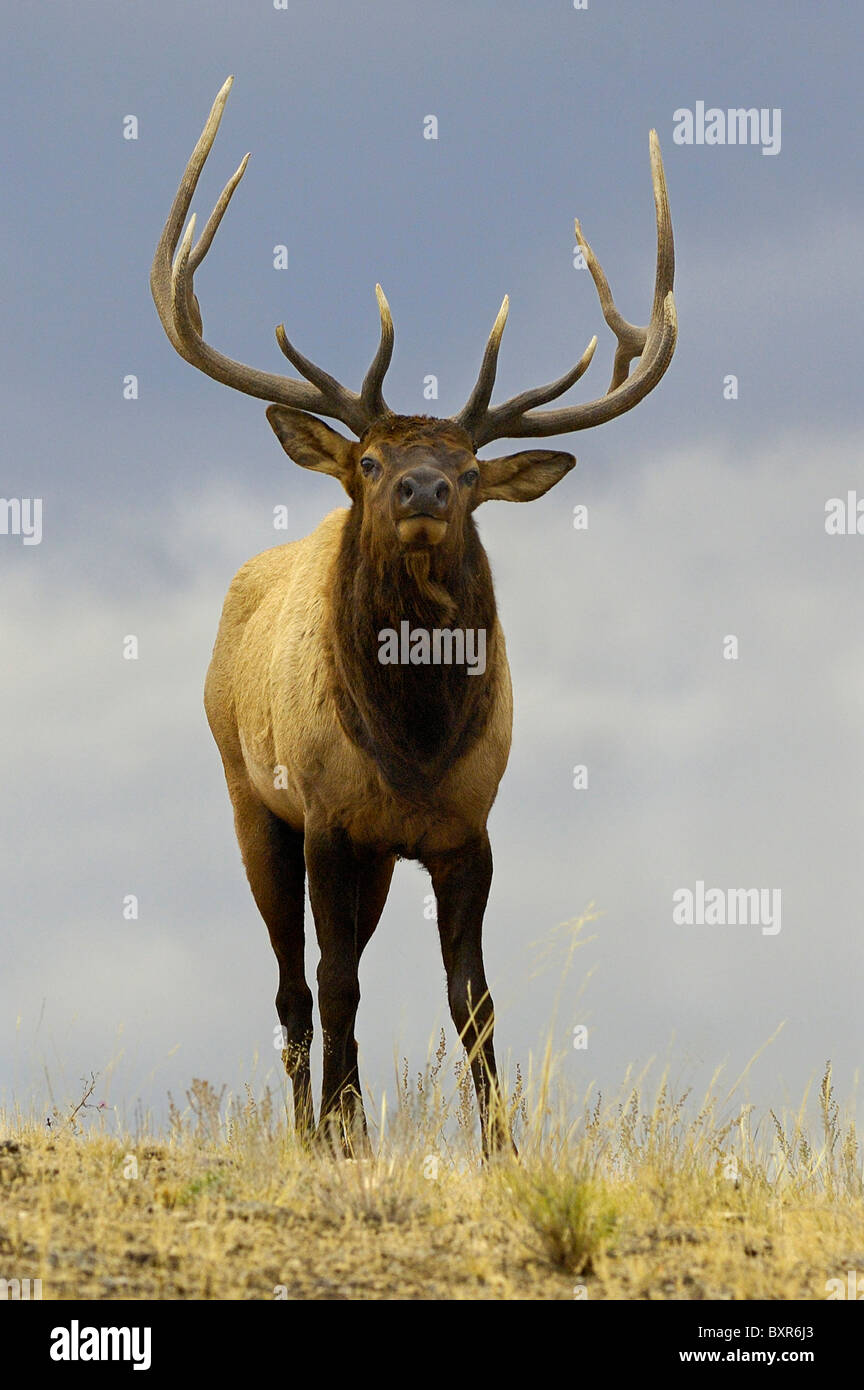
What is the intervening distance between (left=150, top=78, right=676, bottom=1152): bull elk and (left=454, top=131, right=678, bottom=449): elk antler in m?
0.01

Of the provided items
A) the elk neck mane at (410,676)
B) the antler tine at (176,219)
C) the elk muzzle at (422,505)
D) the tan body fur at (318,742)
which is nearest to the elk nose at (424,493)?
the elk muzzle at (422,505)

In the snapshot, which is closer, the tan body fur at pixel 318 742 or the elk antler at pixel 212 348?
the tan body fur at pixel 318 742

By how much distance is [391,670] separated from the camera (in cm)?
844

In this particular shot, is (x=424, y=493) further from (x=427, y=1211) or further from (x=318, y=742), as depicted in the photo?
(x=427, y=1211)

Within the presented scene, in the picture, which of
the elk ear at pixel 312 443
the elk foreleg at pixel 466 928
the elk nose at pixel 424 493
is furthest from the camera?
the elk ear at pixel 312 443

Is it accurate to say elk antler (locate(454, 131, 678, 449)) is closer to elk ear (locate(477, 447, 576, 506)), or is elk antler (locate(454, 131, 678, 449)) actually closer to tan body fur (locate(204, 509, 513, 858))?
elk ear (locate(477, 447, 576, 506))

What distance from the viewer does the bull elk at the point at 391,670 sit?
820cm

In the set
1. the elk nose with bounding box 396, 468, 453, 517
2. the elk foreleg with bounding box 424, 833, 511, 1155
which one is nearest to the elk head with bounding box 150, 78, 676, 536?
the elk nose with bounding box 396, 468, 453, 517

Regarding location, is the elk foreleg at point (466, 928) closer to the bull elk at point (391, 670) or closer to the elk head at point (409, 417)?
the bull elk at point (391, 670)

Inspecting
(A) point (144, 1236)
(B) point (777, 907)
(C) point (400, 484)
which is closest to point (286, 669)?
(C) point (400, 484)

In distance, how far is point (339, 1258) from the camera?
18.5 ft
